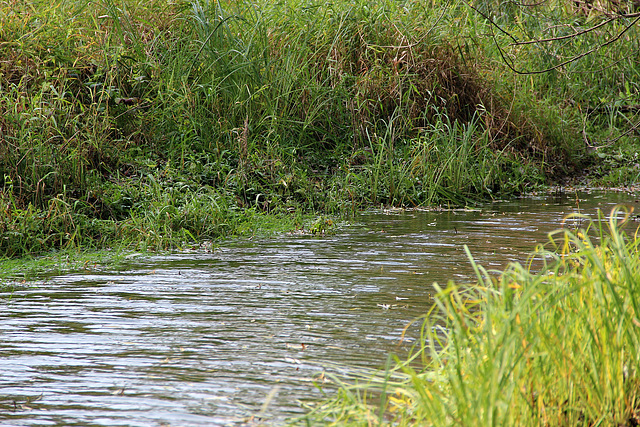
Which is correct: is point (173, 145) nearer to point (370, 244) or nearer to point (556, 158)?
point (370, 244)

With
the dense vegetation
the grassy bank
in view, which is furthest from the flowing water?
the dense vegetation

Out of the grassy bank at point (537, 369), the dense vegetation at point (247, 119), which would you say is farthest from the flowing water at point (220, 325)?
the dense vegetation at point (247, 119)

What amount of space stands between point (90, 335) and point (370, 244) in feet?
12.0

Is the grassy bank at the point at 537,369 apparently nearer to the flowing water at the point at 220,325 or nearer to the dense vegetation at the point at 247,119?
the flowing water at the point at 220,325

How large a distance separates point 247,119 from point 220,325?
17.6 feet

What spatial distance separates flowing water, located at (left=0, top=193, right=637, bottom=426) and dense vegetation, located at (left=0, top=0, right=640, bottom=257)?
1390 millimetres

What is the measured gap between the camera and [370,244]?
802 centimetres

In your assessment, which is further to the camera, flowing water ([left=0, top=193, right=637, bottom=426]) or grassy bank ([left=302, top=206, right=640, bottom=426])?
→ flowing water ([left=0, top=193, right=637, bottom=426])

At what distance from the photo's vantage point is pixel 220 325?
505cm

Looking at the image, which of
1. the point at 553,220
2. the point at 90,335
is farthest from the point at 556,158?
the point at 90,335

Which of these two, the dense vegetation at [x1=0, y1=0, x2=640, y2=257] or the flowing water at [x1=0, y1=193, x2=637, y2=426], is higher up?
the dense vegetation at [x1=0, y1=0, x2=640, y2=257]

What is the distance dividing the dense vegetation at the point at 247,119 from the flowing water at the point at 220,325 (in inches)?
54.7

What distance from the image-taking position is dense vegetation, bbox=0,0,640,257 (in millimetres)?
8555

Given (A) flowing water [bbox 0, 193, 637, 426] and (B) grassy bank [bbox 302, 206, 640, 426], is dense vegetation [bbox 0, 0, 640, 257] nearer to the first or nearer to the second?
(A) flowing water [bbox 0, 193, 637, 426]
